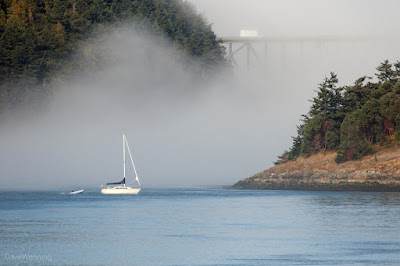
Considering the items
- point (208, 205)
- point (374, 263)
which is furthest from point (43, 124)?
point (374, 263)

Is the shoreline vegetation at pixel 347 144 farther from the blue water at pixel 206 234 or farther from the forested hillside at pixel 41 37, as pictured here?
the forested hillside at pixel 41 37

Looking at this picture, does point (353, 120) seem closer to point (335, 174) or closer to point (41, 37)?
point (335, 174)

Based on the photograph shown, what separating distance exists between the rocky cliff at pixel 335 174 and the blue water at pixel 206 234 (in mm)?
18572

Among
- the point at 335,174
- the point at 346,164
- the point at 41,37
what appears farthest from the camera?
the point at 41,37

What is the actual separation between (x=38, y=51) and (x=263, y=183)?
82090 millimetres

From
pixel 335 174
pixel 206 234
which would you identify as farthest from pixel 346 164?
pixel 206 234

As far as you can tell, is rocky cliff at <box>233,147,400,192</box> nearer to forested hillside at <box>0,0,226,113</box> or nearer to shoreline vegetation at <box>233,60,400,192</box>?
shoreline vegetation at <box>233,60,400,192</box>

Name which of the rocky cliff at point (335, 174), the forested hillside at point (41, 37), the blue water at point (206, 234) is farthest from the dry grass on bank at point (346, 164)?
the forested hillside at point (41, 37)

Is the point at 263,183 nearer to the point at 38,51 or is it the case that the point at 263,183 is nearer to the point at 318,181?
the point at 318,181

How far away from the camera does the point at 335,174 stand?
10962cm

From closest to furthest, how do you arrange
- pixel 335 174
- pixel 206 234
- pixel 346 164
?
pixel 206 234 → pixel 346 164 → pixel 335 174

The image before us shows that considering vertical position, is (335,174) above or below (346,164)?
below

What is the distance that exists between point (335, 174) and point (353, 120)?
10.7 m

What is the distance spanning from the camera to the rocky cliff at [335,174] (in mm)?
102062
